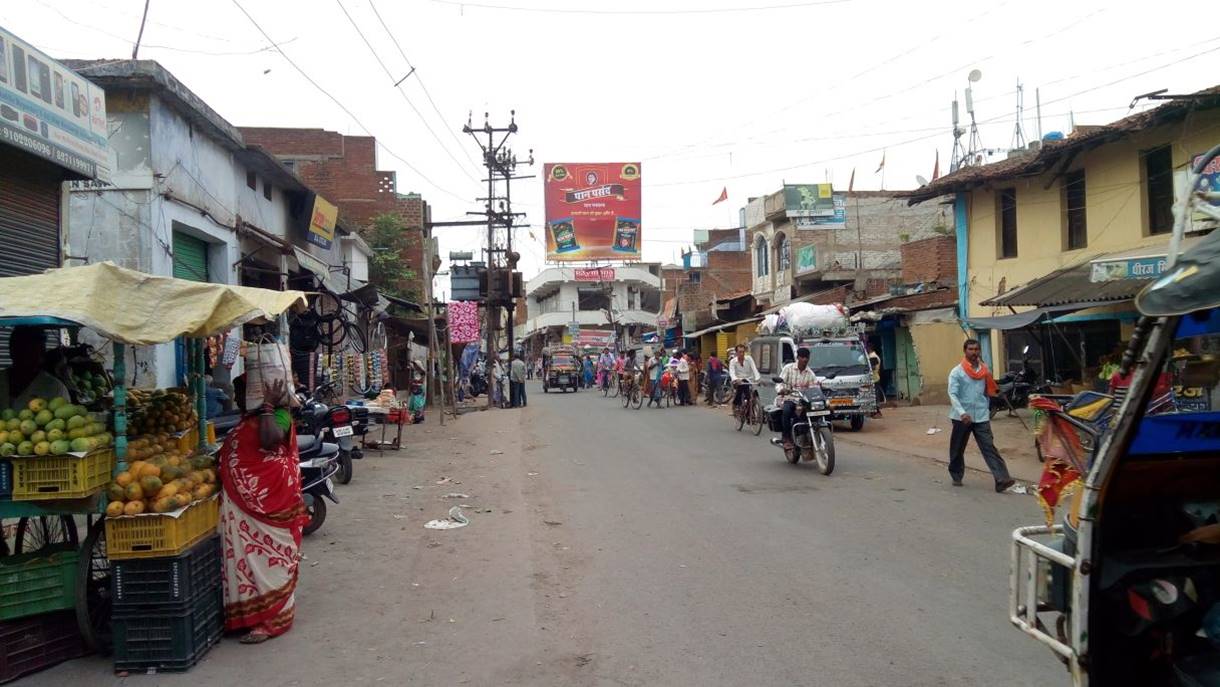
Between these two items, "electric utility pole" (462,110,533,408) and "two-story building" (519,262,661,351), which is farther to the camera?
"two-story building" (519,262,661,351)

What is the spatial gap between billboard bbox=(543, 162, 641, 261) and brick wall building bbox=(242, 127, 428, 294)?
259 inches

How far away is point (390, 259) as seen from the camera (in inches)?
1293

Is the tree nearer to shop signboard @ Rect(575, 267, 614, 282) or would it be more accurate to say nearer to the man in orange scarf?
the man in orange scarf

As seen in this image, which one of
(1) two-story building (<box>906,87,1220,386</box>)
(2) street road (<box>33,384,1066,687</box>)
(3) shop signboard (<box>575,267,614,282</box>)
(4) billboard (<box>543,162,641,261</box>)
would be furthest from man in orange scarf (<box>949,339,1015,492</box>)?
(3) shop signboard (<box>575,267,614,282</box>)

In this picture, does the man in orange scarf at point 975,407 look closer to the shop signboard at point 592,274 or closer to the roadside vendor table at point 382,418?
the roadside vendor table at point 382,418

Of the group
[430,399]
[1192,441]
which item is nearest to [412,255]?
[430,399]

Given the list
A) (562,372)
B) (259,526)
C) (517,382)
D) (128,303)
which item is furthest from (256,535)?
(562,372)

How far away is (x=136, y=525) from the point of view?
507cm

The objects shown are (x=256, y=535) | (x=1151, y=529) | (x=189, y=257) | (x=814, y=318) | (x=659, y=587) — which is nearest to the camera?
(x=1151, y=529)

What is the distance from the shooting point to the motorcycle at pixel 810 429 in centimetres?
1228

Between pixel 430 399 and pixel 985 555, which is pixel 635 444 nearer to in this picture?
pixel 985 555

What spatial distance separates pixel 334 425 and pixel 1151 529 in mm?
9953

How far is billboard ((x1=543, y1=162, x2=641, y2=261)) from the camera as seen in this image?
1517 inches

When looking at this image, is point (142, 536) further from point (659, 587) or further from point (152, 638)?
point (659, 587)
